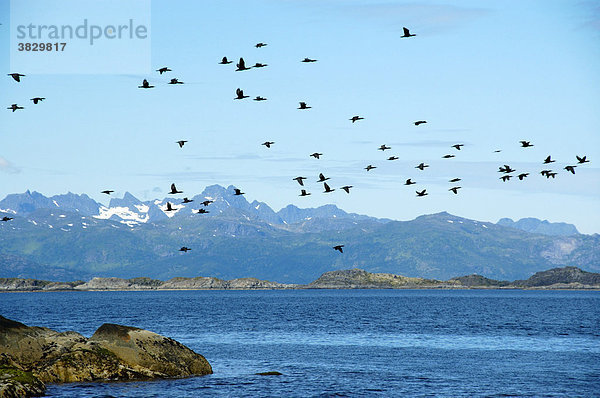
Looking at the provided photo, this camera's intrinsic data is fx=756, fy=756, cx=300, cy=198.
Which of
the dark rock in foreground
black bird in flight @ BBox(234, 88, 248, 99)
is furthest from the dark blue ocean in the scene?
black bird in flight @ BBox(234, 88, 248, 99)

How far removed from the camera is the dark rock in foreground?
4291cm

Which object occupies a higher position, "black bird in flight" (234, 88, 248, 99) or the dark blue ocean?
"black bird in flight" (234, 88, 248, 99)

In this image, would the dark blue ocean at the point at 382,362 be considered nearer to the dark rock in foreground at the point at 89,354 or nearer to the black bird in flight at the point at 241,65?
the dark rock in foreground at the point at 89,354

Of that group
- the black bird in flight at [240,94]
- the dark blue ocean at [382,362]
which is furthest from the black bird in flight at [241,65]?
the dark blue ocean at [382,362]

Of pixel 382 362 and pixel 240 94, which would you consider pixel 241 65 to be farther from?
pixel 382 362

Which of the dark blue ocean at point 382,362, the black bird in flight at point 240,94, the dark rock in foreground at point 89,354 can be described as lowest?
the dark blue ocean at point 382,362

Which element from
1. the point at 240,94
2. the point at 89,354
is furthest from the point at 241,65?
the point at 89,354

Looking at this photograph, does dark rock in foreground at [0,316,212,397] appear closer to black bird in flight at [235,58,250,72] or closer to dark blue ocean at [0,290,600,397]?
dark blue ocean at [0,290,600,397]

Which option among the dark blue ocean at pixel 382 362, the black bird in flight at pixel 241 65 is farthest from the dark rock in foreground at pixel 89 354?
the black bird in flight at pixel 241 65

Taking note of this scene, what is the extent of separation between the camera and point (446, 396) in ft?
137

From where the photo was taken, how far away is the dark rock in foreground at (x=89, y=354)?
4291 centimetres

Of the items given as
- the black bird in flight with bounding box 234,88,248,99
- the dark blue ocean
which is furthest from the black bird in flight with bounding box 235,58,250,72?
the dark blue ocean

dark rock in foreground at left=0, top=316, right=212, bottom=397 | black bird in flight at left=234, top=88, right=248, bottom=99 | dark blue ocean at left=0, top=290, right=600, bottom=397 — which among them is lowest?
dark blue ocean at left=0, top=290, right=600, bottom=397

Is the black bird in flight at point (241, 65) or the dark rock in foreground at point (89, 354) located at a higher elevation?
the black bird in flight at point (241, 65)
